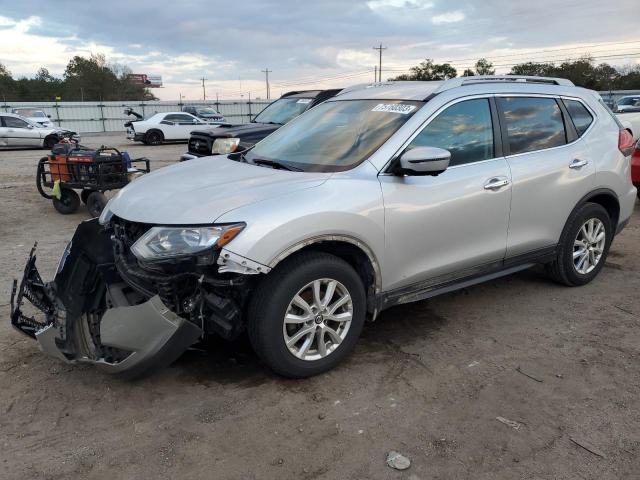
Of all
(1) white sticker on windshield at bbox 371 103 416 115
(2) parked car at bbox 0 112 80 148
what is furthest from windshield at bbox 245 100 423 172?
(2) parked car at bbox 0 112 80 148

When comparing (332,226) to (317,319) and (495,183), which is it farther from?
(495,183)

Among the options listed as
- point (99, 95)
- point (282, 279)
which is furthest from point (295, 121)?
point (99, 95)

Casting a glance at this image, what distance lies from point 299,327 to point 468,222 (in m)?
1.46

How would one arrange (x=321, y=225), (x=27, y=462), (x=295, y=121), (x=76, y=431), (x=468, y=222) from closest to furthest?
(x=27, y=462), (x=76, y=431), (x=321, y=225), (x=468, y=222), (x=295, y=121)

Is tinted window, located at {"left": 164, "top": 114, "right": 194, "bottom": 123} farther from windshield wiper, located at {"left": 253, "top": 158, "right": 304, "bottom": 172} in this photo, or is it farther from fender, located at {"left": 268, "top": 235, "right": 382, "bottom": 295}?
fender, located at {"left": 268, "top": 235, "right": 382, "bottom": 295}

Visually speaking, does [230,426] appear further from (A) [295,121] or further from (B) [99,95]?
(B) [99,95]

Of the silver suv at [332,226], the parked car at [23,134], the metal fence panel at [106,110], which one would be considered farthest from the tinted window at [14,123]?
the silver suv at [332,226]

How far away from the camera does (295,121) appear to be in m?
4.59

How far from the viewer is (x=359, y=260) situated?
342 centimetres

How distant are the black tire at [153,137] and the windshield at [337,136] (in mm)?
20204

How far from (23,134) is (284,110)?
1483 centimetres

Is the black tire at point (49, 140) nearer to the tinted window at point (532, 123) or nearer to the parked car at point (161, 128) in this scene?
the parked car at point (161, 128)

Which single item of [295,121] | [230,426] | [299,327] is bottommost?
[230,426]

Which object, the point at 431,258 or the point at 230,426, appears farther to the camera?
the point at 431,258
